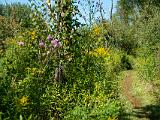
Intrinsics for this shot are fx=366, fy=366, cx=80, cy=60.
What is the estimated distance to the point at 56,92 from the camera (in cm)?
945

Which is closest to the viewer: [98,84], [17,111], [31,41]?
[17,111]

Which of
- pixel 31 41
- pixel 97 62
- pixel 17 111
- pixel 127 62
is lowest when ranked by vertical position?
pixel 17 111

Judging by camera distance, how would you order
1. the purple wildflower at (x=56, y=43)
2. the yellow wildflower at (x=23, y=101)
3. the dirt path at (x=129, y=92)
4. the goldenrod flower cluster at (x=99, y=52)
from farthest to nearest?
the dirt path at (x=129, y=92) < the goldenrod flower cluster at (x=99, y=52) < the purple wildflower at (x=56, y=43) < the yellow wildflower at (x=23, y=101)

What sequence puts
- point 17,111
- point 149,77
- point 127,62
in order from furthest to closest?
point 127,62
point 149,77
point 17,111

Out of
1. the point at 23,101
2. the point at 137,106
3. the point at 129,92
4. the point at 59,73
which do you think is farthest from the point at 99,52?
the point at 129,92

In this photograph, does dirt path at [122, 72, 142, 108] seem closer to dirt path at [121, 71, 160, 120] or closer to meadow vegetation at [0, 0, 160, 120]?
dirt path at [121, 71, 160, 120]

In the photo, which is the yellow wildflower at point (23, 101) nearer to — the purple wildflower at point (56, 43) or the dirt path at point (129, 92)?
the purple wildflower at point (56, 43)

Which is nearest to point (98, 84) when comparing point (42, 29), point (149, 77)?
point (42, 29)

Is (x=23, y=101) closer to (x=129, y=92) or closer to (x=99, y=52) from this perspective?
(x=99, y=52)

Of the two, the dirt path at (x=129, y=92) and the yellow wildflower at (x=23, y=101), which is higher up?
the dirt path at (x=129, y=92)

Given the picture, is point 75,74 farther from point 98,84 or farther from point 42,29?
point 42,29

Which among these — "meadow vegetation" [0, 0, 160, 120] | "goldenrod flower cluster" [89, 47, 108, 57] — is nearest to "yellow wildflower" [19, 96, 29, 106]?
"meadow vegetation" [0, 0, 160, 120]

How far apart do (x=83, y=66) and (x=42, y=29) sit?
168cm

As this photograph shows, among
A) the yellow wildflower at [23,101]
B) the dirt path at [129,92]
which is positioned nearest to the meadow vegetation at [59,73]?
the yellow wildflower at [23,101]
